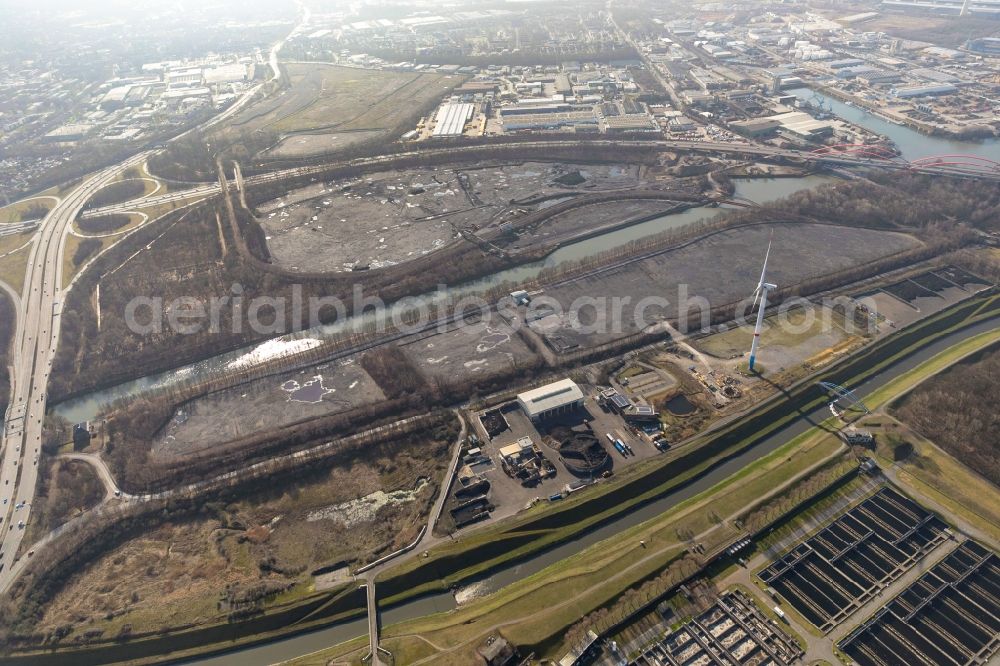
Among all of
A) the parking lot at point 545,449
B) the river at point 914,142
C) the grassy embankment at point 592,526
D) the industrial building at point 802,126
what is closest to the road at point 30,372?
the grassy embankment at point 592,526

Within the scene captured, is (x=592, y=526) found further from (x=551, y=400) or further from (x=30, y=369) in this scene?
(x=30, y=369)

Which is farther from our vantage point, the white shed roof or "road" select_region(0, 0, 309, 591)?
the white shed roof

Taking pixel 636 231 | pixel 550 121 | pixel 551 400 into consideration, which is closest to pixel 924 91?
pixel 550 121

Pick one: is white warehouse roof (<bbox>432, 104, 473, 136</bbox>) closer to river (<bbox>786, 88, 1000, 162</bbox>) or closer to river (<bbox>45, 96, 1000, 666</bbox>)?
river (<bbox>45, 96, 1000, 666</bbox>)

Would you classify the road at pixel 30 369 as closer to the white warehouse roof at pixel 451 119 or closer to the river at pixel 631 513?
the river at pixel 631 513

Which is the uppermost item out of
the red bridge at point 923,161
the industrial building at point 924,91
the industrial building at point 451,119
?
the industrial building at point 924,91

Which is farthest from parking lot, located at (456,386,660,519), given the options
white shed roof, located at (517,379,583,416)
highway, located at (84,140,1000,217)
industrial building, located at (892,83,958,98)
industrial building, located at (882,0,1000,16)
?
industrial building, located at (882,0,1000,16)
